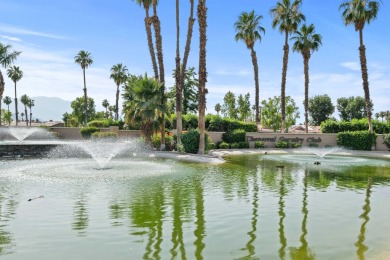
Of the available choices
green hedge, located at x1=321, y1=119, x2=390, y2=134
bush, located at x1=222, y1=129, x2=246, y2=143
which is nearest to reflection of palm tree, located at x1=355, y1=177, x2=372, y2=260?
bush, located at x1=222, y1=129, x2=246, y2=143

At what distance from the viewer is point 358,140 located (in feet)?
141

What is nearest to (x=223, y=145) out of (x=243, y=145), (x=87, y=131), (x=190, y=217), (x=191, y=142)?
(x=243, y=145)

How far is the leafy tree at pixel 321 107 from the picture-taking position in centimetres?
9194

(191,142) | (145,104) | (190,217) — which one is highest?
(145,104)

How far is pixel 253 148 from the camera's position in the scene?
145 ft

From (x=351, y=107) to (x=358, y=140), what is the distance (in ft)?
171

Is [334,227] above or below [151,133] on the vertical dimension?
below

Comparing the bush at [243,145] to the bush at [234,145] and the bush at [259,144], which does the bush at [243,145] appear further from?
the bush at [259,144]

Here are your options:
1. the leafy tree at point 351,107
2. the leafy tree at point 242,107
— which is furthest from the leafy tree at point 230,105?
the leafy tree at point 351,107

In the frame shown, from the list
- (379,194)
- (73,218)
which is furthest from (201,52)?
(73,218)

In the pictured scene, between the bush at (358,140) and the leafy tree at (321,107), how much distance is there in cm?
5007

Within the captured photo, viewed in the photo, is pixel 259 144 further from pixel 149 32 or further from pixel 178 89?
pixel 149 32

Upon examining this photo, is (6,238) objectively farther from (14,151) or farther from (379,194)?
(14,151)

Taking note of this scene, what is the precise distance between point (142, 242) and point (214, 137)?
37094mm
